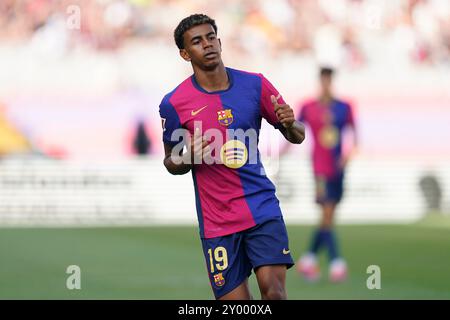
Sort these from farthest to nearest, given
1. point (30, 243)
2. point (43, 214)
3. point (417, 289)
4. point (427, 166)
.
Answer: point (427, 166) → point (43, 214) → point (30, 243) → point (417, 289)

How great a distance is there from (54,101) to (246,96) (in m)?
16.7

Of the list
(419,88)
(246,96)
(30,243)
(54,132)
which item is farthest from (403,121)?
(246,96)

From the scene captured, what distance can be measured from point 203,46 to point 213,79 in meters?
0.22

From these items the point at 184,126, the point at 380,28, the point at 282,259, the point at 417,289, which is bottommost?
the point at 417,289

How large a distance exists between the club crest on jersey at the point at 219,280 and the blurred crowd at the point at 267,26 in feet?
56.1

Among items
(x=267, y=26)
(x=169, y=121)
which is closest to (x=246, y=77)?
(x=169, y=121)

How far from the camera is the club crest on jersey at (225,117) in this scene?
20.4 feet

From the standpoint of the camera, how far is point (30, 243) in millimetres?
15680

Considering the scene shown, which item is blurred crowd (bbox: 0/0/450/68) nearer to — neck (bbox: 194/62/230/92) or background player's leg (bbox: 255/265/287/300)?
neck (bbox: 194/62/230/92)

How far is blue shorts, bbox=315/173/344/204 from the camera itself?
11914mm

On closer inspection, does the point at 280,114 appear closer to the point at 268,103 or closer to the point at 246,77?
the point at 268,103

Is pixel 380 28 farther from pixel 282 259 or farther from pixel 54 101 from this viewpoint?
pixel 282 259

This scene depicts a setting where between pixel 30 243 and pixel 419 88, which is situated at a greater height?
pixel 419 88

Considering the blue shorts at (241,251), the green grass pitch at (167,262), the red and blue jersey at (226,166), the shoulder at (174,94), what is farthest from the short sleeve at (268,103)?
the green grass pitch at (167,262)
